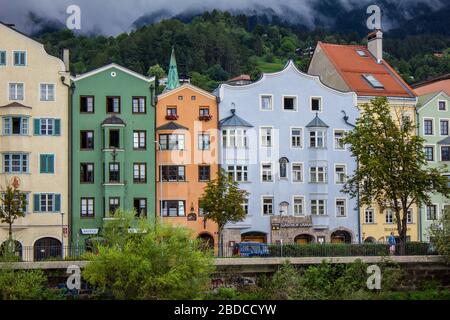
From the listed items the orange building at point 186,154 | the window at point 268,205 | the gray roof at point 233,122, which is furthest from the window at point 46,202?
the window at point 268,205

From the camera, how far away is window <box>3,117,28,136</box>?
68062mm

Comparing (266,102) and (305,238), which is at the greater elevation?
(266,102)

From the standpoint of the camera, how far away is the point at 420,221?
7650 centimetres

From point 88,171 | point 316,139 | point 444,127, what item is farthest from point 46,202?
point 444,127

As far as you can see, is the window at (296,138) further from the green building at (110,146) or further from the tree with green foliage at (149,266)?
the tree with green foliage at (149,266)

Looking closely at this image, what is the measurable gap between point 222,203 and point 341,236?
13352 millimetres

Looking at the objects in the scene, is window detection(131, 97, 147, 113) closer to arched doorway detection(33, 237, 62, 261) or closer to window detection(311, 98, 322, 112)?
arched doorway detection(33, 237, 62, 261)

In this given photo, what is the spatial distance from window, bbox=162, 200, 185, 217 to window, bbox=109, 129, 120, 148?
5.59 meters

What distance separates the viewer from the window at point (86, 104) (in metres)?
69.8

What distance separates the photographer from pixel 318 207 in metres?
73.6

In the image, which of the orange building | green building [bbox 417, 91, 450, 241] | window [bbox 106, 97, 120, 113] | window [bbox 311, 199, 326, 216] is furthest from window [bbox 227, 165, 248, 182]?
green building [bbox 417, 91, 450, 241]

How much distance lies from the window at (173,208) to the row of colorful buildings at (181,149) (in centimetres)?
8

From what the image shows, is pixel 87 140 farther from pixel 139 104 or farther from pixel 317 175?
pixel 317 175
